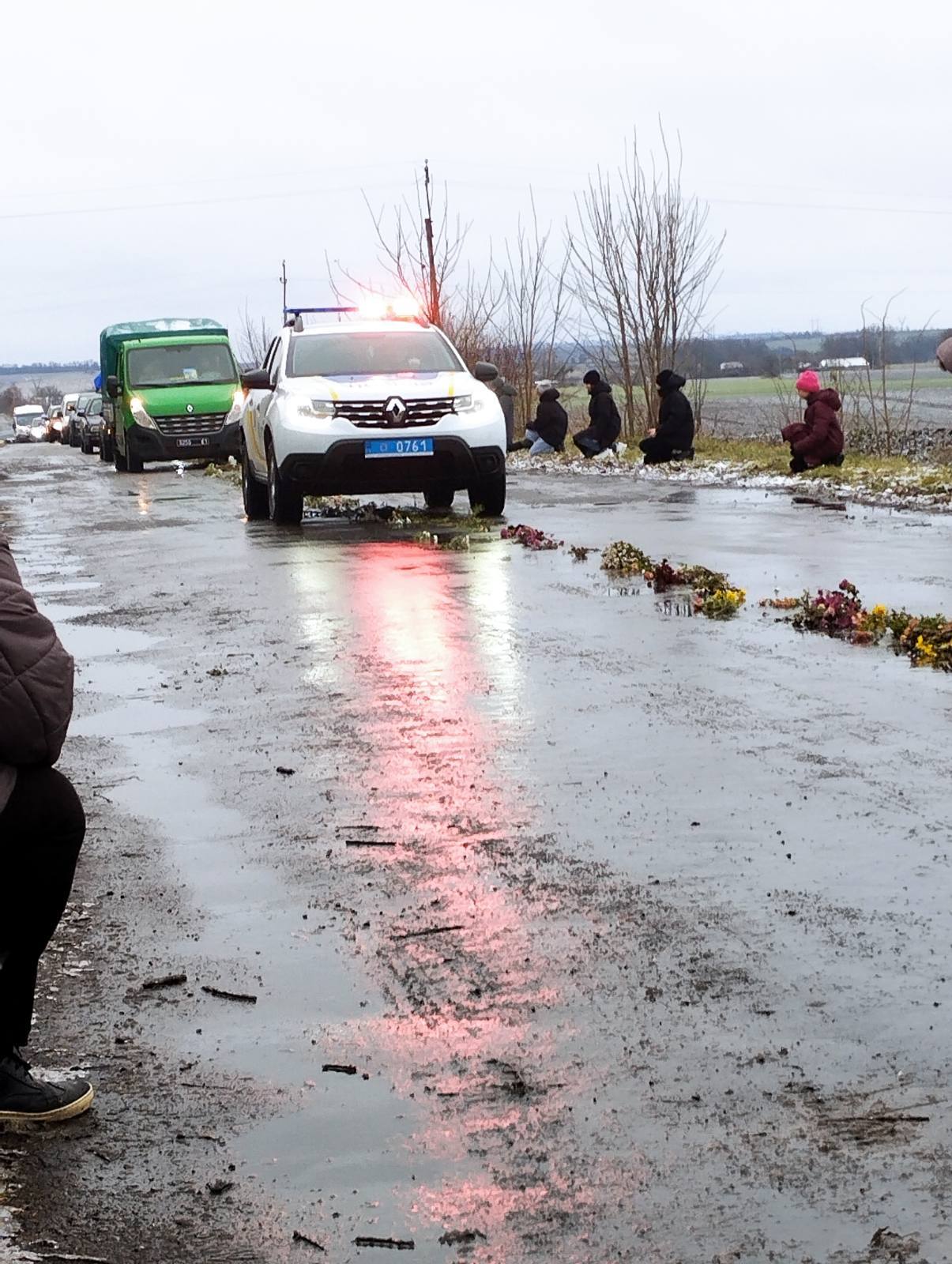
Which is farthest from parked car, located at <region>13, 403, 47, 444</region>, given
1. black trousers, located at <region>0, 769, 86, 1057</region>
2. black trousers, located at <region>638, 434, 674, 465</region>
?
black trousers, located at <region>0, 769, 86, 1057</region>

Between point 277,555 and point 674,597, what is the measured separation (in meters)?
4.69

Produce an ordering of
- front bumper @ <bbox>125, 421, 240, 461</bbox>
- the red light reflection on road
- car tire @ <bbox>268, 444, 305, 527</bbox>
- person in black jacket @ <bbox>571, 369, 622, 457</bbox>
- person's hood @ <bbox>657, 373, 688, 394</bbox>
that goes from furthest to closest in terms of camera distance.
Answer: front bumper @ <bbox>125, 421, 240, 461</bbox> → person in black jacket @ <bbox>571, 369, 622, 457</bbox> → person's hood @ <bbox>657, 373, 688, 394</bbox> → car tire @ <bbox>268, 444, 305, 527</bbox> → the red light reflection on road

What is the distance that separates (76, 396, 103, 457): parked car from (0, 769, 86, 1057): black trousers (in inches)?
2106

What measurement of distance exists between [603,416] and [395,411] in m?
14.5

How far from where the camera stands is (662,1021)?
14.6ft

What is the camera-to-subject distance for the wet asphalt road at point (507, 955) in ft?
11.7

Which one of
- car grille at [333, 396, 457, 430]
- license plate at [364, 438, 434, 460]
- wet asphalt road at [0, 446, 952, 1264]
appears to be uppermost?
car grille at [333, 396, 457, 430]

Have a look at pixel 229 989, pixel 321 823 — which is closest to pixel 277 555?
pixel 321 823

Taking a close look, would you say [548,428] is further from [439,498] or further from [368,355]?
[368,355]

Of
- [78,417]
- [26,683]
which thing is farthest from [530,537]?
[78,417]

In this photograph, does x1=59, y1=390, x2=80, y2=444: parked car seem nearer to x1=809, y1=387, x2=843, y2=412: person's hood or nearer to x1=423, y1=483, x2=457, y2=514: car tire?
x1=809, y1=387, x2=843, y2=412: person's hood

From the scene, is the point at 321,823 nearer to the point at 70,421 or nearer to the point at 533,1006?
the point at 533,1006

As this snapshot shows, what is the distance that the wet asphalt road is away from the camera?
3.57 m

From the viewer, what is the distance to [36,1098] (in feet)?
13.3
